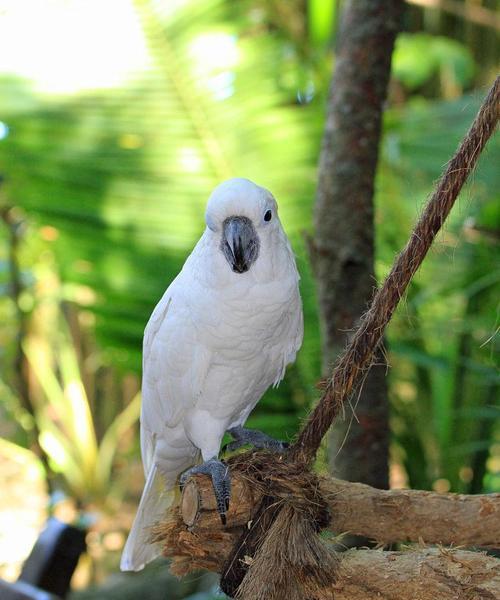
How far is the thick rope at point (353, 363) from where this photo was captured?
0.84 meters

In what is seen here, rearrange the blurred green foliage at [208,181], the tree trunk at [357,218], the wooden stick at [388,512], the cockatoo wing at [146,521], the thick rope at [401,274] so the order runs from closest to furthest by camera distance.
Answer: the thick rope at [401,274]
the wooden stick at [388,512]
the cockatoo wing at [146,521]
the tree trunk at [357,218]
the blurred green foliage at [208,181]

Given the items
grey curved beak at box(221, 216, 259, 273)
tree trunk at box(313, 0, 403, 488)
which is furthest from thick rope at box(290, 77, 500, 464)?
tree trunk at box(313, 0, 403, 488)

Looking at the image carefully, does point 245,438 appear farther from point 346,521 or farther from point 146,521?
point 346,521

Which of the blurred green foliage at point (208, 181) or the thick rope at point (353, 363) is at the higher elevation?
the blurred green foliage at point (208, 181)

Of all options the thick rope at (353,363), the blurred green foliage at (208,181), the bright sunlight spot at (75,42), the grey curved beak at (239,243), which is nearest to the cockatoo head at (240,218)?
the grey curved beak at (239,243)

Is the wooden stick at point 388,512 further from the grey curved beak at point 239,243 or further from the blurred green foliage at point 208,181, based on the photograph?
the blurred green foliage at point 208,181

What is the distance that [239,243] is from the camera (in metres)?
1.08

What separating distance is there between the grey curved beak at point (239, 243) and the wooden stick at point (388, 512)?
1.00 ft

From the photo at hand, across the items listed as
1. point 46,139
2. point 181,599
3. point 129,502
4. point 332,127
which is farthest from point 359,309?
point 129,502

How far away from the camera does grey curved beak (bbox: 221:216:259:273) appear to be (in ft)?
3.54

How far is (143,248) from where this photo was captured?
81.7 inches

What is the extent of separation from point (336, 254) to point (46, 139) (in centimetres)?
96

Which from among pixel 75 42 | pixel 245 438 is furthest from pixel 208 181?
pixel 245 438

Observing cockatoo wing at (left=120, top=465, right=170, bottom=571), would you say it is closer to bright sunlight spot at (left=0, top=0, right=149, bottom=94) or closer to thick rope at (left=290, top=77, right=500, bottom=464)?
thick rope at (left=290, top=77, right=500, bottom=464)
